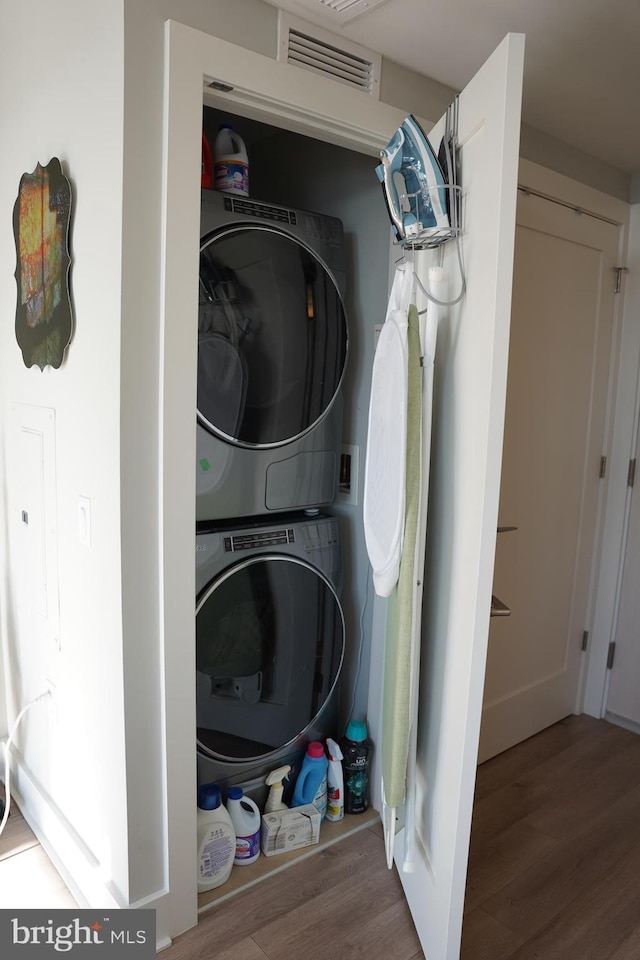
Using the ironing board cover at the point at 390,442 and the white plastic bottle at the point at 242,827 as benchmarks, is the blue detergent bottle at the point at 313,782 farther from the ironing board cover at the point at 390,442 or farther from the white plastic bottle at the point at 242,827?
the ironing board cover at the point at 390,442

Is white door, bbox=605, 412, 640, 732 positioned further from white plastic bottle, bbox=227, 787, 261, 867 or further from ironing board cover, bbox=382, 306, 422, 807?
white plastic bottle, bbox=227, 787, 261, 867

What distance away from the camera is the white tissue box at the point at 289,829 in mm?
1950

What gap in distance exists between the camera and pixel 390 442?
5.00 ft

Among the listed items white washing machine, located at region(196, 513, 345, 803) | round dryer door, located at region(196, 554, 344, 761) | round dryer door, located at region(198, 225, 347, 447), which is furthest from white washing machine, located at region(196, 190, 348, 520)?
round dryer door, located at region(196, 554, 344, 761)

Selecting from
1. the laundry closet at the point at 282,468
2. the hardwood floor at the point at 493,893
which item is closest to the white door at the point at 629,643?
the hardwood floor at the point at 493,893

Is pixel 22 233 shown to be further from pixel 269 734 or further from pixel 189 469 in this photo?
pixel 269 734

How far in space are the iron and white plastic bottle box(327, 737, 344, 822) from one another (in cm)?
149

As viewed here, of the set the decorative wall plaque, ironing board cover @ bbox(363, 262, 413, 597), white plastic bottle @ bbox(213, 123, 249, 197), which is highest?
white plastic bottle @ bbox(213, 123, 249, 197)

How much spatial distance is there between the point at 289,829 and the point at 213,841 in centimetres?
28

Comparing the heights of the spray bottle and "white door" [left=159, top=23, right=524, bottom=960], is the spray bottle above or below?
below

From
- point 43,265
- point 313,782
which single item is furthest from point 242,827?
point 43,265

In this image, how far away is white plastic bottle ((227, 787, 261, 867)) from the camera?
1895 millimetres

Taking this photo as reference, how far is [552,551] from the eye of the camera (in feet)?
8.63

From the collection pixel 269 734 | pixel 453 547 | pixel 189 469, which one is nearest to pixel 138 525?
pixel 189 469
